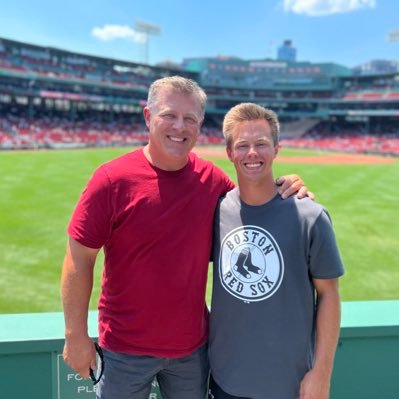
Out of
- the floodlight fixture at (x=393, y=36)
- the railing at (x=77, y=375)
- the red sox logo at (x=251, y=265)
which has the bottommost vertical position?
the railing at (x=77, y=375)

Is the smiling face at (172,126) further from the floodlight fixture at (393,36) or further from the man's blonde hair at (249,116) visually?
the floodlight fixture at (393,36)

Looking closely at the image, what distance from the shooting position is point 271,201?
2.48m

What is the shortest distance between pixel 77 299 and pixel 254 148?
1288 mm

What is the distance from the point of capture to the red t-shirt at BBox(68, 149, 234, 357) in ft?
8.13

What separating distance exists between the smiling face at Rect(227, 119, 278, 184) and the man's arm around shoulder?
0.97 metres

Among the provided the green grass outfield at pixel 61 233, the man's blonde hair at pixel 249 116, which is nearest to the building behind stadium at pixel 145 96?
the green grass outfield at pixel 61 233

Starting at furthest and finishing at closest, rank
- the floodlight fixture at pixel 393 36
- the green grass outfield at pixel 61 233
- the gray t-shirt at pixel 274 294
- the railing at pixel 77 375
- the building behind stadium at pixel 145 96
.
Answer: the floodlight fixture at pixel 393 36 < the building behind stadium at pixel 145 96 < the green grass outfield at pixel 61 233 < the railing at pixel 77 375 < the gray t-shirt at pixel 274 294

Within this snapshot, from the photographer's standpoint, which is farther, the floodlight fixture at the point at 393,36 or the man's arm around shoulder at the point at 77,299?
the floodlight fixture at the point at 393,36

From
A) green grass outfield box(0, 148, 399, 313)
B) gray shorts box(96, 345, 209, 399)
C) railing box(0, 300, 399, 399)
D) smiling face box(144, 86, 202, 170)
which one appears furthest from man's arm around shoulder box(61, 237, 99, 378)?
green grass outfield box(0, 148, 399, 313)

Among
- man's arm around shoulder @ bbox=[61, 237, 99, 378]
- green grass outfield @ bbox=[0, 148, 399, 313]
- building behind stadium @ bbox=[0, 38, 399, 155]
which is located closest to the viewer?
man's arm around shoulder @ bbox=[61, 237, 99, 378]

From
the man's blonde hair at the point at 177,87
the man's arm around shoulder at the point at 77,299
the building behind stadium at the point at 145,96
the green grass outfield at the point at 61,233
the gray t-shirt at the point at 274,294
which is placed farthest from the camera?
the building behind stadium at the point at 145,96

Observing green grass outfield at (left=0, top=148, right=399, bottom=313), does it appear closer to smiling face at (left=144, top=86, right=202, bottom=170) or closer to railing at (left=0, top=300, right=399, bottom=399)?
railing at (left=0, top=300, right=399, bottom=399)

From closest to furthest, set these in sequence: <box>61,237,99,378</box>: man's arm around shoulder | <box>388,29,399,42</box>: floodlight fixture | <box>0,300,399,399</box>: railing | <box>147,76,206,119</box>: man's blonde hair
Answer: <box>61,237,99,378</box>: man's arm around shoulder
<box>147,76,206,119</box>: man's blonde hair
<box>0,300,399,399</box>: railing
<box>388,29,399,42</box>: floodlight fixture

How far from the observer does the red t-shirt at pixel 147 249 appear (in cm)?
248
